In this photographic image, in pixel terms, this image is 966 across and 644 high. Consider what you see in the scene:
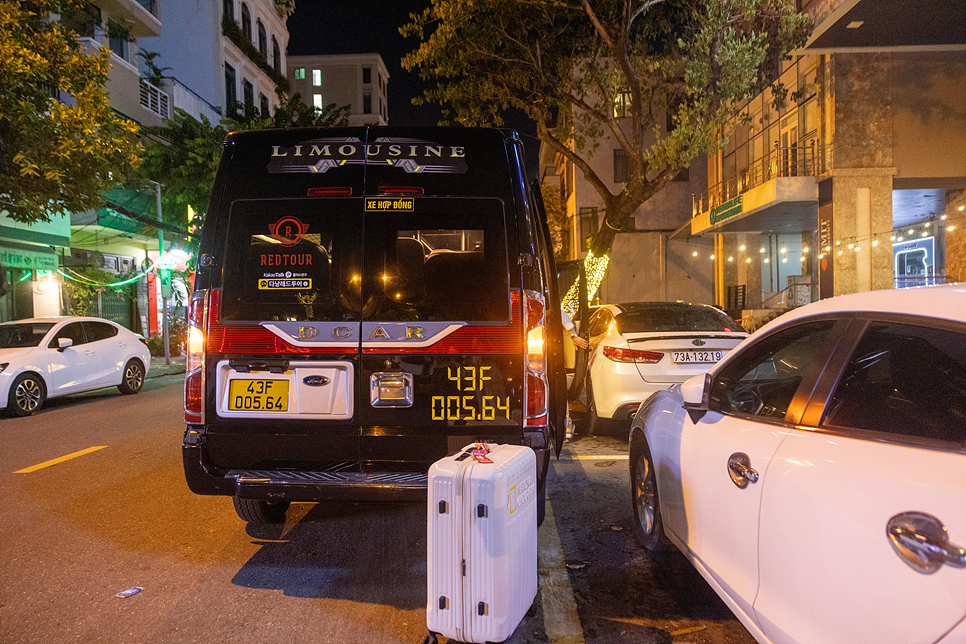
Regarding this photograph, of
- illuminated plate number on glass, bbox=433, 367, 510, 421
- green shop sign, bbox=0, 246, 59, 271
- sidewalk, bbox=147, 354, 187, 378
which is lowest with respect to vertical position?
sidewalk, bbox=147, 354, 187, 378

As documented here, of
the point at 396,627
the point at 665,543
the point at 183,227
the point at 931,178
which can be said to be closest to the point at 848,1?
the point at 931,178

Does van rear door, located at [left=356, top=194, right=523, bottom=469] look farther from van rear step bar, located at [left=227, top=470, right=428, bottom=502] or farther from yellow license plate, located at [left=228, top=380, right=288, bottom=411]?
yellow license plate, located at [left=228, top=380, right=288, bottom=411]

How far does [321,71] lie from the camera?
67125mm

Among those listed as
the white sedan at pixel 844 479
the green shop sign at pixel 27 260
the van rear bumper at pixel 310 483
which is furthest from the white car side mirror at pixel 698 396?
the green shop sign at pixel 27 260

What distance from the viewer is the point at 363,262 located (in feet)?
12.6

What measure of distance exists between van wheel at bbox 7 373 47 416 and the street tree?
10.5 metres

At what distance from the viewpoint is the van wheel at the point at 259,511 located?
445 cm

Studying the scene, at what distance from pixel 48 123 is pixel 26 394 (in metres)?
4.67

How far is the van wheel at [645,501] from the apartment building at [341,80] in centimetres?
6629

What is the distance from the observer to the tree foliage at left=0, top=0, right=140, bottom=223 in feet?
36.1

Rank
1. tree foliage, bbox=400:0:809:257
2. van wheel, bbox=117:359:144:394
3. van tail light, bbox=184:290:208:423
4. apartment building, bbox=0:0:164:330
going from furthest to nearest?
apartment building, bbox=0:0:164:330 → tree foliage, bbox=400:0:809:257 → van wheel, bbox=117:359:144:394 → van tail light, bbox=184:290:208:423

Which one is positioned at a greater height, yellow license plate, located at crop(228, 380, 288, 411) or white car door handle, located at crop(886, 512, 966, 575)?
yellow license plate, located at crop(228, 380, 288, 411)

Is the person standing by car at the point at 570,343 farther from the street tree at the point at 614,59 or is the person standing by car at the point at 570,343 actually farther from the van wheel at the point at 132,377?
the van wheel at the point at 132,377

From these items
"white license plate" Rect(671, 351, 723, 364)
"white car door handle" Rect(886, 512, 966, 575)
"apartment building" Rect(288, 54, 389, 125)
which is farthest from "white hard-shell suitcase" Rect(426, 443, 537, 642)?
"apartment building" Rect(288, 54, 389, 125)
